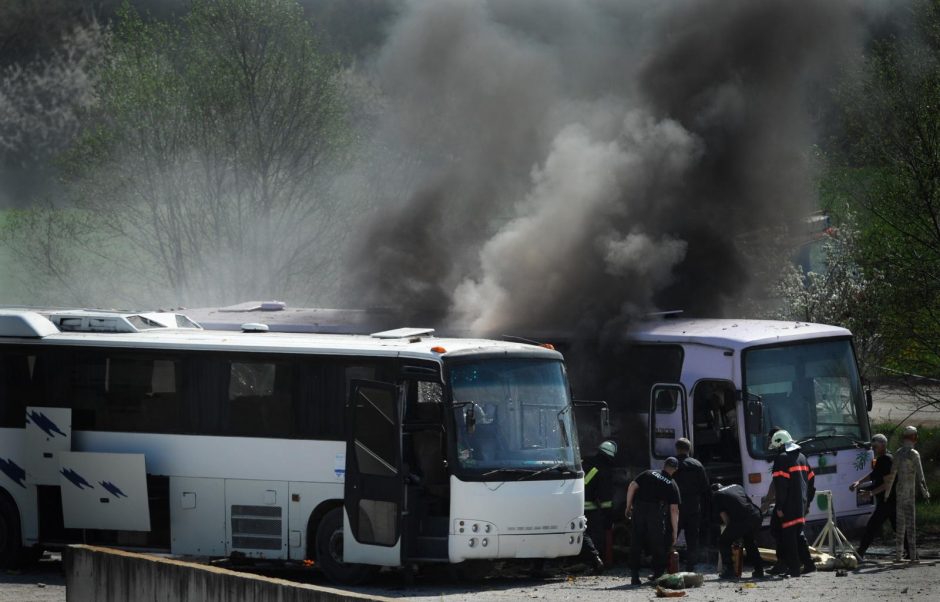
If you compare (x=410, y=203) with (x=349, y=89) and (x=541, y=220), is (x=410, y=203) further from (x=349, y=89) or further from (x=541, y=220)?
(x=349, y=89)

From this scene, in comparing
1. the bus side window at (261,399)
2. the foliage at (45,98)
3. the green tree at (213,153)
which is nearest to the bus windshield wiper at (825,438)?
the bus side window at (261,399)

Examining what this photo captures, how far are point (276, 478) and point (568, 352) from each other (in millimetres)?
5069

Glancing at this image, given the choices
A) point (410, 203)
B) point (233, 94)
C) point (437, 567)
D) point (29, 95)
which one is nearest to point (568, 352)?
point (437, 567)

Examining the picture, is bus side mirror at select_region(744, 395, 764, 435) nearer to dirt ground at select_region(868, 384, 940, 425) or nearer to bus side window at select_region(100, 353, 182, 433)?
bus side window at select_region(100, 353, 182, 433)

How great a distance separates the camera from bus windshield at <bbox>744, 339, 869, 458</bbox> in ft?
52.1

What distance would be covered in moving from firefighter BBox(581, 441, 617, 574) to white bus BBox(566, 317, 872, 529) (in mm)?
1046

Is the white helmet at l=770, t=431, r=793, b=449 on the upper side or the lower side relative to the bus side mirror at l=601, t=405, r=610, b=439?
lower

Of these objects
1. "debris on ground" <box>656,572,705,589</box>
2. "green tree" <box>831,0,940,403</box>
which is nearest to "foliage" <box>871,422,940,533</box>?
"green tree" <box>831,0,940,403</box>

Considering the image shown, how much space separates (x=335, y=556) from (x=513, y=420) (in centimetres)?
242

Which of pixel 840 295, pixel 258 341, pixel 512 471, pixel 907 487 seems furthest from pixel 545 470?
pixel 840 295

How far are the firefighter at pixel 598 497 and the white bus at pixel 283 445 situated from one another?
99 cm

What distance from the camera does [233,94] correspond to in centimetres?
3747

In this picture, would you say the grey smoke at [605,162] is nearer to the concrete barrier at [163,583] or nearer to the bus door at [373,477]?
the bus door at [373,477]

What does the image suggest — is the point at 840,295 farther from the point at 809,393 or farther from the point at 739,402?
the point at 739,402
